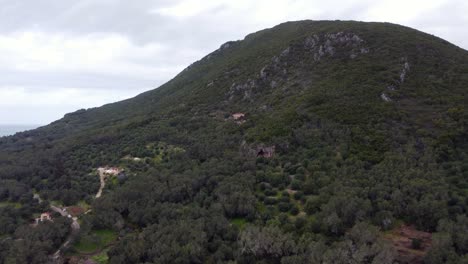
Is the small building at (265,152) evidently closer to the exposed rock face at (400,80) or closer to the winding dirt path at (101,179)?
the exposed rock face at (400,80)

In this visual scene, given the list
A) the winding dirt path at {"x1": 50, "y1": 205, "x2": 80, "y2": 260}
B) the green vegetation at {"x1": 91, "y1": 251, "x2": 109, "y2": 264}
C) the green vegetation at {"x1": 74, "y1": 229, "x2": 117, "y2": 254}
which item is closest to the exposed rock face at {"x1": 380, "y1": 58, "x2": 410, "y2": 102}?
the green vegetation at {"x1": 74, "y1": 229, "x2": 117, "y2": 254}

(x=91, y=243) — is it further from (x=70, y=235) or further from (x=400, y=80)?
(x=400, y=80)

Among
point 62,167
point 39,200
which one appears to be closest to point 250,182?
point 39,200

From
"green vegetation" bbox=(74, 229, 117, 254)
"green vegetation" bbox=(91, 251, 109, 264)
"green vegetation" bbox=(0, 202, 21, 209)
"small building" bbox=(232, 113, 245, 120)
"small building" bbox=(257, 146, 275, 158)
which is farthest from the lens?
"small building" bbox=(232, 113, 245, 120)

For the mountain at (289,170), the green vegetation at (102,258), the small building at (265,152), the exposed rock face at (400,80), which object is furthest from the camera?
the exposed rock face at (400,80)

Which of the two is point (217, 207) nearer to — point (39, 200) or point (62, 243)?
point (62, 243)

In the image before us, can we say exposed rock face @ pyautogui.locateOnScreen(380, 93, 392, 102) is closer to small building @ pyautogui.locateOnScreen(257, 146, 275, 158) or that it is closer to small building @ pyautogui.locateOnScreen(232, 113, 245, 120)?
small building @ pyautogui.locateOnScreen(257, 146, 275, 158)

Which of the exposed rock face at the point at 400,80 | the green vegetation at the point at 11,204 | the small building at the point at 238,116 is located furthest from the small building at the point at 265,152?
the green vegetation at the point at 11,204
